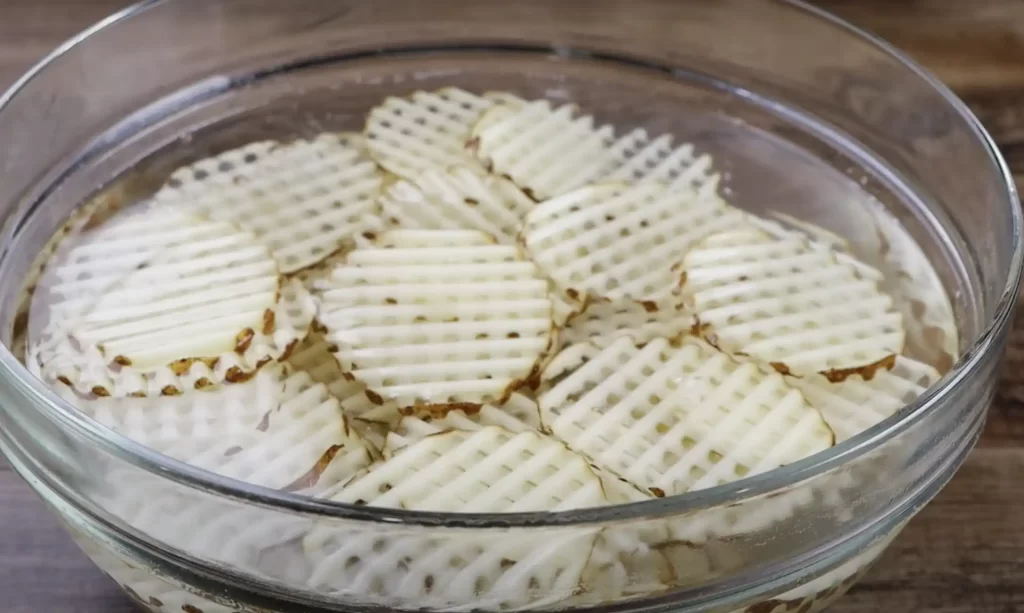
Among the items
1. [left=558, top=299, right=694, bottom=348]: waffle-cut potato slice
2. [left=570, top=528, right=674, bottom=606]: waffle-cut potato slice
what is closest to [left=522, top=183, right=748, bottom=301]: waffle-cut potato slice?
[left=558, top=299, right=694, bottom=348]: waffle-cut potato slice

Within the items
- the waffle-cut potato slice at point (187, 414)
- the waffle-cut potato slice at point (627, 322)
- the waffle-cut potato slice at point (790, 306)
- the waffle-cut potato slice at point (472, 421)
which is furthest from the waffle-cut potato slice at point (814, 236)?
the waffle-cut potato slice at point (187, 414)

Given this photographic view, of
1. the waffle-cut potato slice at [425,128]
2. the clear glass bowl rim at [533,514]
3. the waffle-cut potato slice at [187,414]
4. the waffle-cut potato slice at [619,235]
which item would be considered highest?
the waffle-cut potato slice at [425,128]

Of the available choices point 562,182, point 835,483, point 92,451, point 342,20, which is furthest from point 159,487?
point 342,20

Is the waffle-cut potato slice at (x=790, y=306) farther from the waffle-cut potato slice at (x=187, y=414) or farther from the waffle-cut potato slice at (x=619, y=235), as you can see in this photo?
the waffle-cut potato slice at (x=187, y=414)

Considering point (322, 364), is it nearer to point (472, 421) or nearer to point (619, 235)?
point (472, 421)

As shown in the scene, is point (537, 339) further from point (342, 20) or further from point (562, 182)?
point (342, 20)

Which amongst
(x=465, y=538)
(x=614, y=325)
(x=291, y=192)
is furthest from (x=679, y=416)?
(x=291, y=192)

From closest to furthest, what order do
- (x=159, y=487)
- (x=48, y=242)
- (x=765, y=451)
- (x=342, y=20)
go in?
(x=159, y=487) < (x=765, y=451) < (x=48, y=242) < (x=342, y=20)
